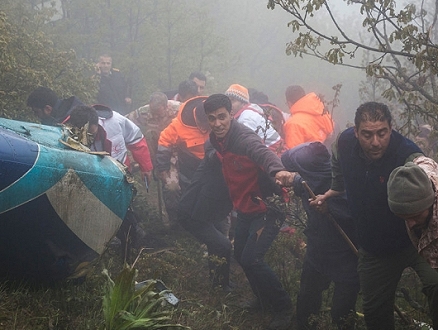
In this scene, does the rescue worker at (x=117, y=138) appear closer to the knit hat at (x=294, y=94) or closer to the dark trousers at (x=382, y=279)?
the knit hat at (x=294, y=94)

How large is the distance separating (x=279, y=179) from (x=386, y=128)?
104cm

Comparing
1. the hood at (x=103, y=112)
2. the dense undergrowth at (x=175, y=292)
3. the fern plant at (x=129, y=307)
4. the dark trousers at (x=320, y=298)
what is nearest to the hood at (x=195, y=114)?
the hood at (x=103, y=112)

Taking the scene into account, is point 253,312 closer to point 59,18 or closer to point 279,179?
point 279,179

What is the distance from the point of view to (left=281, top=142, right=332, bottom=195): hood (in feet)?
13.6

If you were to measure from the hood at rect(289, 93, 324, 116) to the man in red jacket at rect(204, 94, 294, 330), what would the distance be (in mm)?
2478

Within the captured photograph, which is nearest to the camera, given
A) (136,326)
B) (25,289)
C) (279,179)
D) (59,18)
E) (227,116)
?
(136,326)

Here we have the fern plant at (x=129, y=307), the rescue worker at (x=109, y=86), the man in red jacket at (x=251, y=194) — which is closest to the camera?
the fern plant at (x=129, y=307)

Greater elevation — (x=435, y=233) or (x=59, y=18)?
(x=59, y=18)

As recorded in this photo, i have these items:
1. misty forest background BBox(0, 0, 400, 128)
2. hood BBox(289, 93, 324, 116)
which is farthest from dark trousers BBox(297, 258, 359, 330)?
misty forest background BBox(0, 0, 400, 128)

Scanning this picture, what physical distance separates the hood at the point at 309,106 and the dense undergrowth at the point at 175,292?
79.1 inches

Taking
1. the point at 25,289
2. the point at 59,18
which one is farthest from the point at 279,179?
the point at 59,18

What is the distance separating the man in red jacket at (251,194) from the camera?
4769 millimetres

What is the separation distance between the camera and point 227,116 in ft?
15.9

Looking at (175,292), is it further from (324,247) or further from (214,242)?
(324,247)
